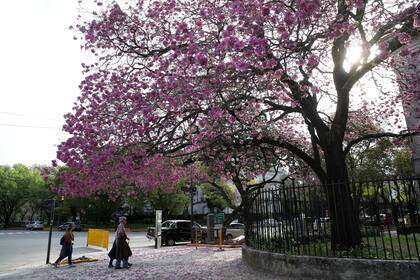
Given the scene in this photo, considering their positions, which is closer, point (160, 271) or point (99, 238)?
point (160, 271)

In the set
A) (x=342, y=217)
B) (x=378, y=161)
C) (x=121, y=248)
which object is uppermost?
(x=378, y=161)

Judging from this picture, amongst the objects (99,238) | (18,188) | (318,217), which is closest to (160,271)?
(318,217)

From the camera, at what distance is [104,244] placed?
19875 mm

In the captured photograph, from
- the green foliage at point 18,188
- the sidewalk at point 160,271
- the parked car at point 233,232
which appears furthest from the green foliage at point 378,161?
the green foliage at point 18,188

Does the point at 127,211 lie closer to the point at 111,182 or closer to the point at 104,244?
the point at 104,244

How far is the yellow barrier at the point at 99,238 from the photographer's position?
1988 cm

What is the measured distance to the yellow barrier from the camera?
19875 mm

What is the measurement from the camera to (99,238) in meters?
20.6

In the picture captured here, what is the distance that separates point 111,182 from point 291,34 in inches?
248

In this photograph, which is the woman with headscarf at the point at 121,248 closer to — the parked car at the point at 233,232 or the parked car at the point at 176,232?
the parked car at the point at 176,232

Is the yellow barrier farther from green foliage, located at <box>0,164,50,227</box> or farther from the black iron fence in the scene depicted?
green foliage, located at <box>0,164,50,227</box>

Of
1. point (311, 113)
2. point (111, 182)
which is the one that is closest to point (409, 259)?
point (311, 113)

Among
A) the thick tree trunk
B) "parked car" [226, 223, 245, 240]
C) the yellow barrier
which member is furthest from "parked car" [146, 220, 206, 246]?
the thick tree trunk

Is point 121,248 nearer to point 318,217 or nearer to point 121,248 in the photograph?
point 121,248
